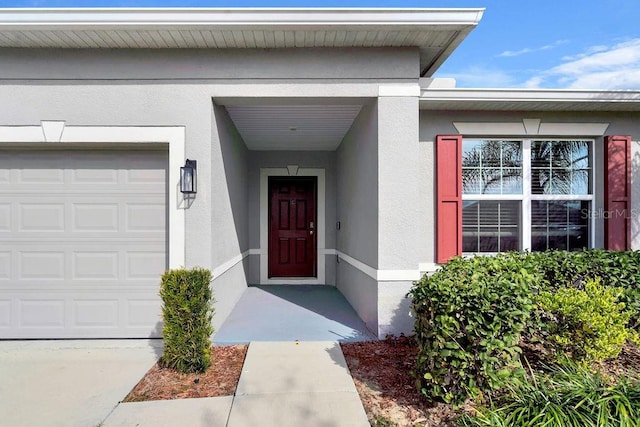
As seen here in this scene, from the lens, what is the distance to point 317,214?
6504mm

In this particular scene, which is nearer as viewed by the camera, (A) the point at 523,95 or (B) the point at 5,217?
(B) the point at 5,217

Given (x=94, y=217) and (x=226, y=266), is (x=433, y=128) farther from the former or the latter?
(x=94, y=217)

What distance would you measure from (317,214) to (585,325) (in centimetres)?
455

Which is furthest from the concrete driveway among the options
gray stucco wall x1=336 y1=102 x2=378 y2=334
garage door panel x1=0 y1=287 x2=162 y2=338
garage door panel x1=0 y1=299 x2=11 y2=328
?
gray stucco wall x1=336 y1=102 x2=378 y2=334

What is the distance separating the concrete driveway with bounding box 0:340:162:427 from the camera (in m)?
2.45

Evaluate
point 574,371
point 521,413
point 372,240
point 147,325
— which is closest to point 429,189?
point 372,240

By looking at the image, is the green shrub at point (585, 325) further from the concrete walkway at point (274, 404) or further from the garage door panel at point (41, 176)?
the garage door panel at point (41, 176)

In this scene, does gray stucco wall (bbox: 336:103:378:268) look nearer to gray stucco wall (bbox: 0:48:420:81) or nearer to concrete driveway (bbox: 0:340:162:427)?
gray stucco wall (bbox: 0:48:420:81)

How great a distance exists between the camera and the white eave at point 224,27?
10.3ft

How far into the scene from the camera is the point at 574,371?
2559mm

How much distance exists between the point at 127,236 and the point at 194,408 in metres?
2.16

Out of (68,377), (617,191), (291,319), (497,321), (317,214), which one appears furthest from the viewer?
(317,214)

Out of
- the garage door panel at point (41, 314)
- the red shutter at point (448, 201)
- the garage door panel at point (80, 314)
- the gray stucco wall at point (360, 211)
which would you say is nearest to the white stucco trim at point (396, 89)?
the gray stucco wall at point (360, 211)

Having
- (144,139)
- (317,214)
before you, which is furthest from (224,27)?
(317,214)
